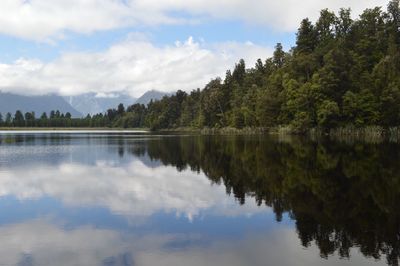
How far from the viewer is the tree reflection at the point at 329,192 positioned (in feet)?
47.6

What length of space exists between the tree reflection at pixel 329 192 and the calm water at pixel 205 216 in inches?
2.1

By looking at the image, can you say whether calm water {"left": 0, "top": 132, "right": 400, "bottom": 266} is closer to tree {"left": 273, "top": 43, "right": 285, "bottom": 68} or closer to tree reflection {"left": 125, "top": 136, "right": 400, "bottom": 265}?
tree reflection {"left": 125, "top": 136, "right": 400, "bottom": 265}

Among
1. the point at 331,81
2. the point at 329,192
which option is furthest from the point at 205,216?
the point at 331,81

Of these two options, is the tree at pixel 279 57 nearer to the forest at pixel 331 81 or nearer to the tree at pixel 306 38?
the forest at pixel 331 81

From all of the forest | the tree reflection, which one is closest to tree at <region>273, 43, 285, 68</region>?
the forest

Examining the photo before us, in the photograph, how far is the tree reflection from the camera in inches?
572

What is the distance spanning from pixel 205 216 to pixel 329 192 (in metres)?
7.88

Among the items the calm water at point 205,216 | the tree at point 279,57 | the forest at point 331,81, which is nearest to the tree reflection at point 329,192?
the calm water at point 205,216

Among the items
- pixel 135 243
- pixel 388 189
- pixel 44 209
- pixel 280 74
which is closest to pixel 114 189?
pixel 44 209

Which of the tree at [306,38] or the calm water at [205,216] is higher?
the tree at [306,38]

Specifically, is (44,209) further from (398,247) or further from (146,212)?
(398,247)

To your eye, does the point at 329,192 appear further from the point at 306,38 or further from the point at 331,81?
the point at 306,38

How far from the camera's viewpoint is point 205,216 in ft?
61.4

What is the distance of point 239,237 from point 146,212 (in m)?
5.83
